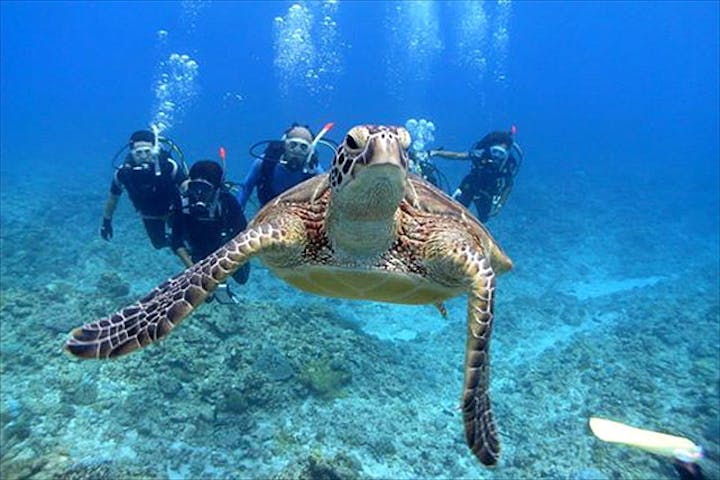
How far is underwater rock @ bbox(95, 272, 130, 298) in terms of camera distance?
9602 millimetres

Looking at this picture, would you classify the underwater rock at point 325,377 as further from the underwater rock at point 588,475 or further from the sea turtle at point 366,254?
the sea turtle at point 366,254

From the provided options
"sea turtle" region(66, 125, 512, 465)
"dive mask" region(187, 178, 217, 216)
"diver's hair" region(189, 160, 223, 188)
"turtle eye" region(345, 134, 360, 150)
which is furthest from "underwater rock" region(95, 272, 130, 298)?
"turtle eye" region(345, 134, 360, 150)

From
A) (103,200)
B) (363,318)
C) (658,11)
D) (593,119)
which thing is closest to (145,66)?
(593,119)

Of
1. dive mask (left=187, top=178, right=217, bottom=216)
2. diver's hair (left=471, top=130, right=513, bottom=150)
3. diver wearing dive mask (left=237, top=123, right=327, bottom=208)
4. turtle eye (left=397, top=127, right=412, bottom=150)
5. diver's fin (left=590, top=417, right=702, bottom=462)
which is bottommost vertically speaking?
diver's fin (left=590, top=417, right=702, bottom=462)

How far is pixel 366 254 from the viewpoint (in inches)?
127

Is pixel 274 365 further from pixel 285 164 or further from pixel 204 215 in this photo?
pixel 285 164

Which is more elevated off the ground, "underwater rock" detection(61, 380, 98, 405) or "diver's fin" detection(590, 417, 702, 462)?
"diver's fin" detection(590, 417, 702, 462)

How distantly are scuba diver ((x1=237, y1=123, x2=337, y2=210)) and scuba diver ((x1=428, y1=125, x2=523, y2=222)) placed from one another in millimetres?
3842

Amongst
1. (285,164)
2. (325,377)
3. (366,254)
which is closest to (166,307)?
(366,254)

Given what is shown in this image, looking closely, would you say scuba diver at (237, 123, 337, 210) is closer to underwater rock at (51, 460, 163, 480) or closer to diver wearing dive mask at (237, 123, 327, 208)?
diver wearing dive mask at (237, 123, 327, 208)

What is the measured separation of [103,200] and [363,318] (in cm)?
1232

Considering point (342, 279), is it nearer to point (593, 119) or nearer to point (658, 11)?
point (593, 119)

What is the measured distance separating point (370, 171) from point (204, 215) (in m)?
4.86

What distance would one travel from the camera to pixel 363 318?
11.0m
